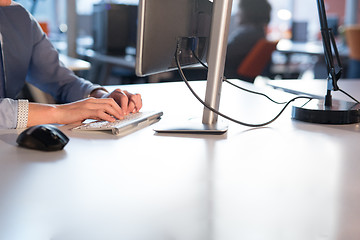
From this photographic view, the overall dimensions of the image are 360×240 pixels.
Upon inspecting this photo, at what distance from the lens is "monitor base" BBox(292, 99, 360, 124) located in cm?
122

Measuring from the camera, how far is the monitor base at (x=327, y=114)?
122 cm

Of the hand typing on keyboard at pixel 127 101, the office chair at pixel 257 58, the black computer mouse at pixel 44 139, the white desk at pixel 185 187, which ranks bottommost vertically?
the white desk at pixel 185 187

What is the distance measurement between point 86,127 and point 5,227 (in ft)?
1.79

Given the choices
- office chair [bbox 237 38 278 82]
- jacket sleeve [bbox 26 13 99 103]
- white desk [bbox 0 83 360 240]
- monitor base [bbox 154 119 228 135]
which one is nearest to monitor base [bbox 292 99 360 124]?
white desk [bbox 0 83 360 240]

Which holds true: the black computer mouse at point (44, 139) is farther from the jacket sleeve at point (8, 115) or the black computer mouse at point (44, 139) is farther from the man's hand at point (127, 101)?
the man's hand at point (127, 101)

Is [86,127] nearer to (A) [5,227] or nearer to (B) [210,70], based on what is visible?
(B) [210,70]

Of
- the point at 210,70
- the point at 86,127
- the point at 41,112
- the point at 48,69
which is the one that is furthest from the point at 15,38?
the point at 210,70

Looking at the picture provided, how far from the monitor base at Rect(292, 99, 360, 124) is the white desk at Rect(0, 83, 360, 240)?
10 cm

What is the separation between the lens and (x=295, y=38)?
777cm

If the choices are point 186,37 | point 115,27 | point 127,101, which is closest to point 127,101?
point 127,101

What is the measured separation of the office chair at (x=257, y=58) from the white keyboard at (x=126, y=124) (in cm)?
279

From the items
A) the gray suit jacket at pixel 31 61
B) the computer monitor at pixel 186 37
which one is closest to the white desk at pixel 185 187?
the computer monitor at pixel 186 37

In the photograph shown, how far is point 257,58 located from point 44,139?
Answer: 3.22 m

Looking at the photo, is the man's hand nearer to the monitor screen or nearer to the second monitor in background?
the monitor screen
